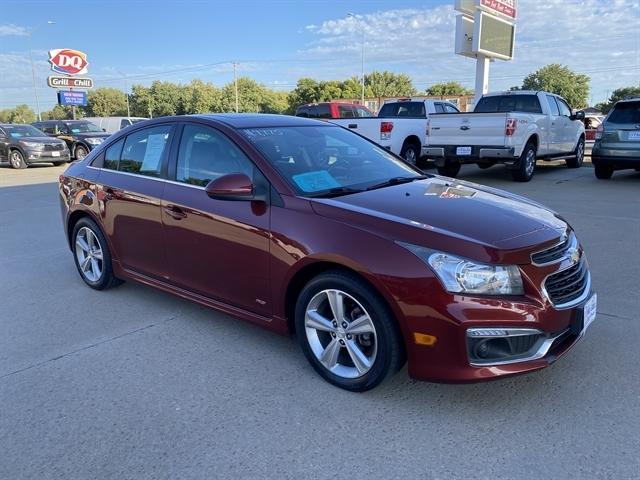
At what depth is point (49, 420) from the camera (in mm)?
2963

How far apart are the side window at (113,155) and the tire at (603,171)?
1105 centimetres

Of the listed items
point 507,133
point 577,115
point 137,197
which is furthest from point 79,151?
point 137,197

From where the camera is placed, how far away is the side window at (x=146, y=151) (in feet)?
14.2

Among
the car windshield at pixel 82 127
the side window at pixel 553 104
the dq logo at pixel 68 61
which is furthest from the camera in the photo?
the dq logo at pixel 68 61

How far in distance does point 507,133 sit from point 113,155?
8.57 meters

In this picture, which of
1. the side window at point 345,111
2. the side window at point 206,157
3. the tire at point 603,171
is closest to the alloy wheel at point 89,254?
the side window at point 206,157

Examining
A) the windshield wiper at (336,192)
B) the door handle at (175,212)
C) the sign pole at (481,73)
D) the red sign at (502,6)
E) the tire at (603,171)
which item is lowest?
the tire at (603,171)

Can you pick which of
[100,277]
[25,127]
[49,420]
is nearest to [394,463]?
[49,420]

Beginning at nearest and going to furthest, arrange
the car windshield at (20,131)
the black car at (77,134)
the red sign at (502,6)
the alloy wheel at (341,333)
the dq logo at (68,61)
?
1. the alloy wheel at (341,333)
2. the red sign at (502,6)
3. the car windshield at (20,131)
4. the black car at (77,134)
5. the dq logo at (68,61)

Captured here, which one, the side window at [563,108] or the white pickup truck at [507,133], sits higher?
the side window at [563,108]

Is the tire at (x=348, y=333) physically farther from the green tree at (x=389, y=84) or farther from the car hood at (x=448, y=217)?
the green tree at (x=389, y=84)

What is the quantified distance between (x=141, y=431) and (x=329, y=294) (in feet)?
4.14

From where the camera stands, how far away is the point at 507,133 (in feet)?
36.4

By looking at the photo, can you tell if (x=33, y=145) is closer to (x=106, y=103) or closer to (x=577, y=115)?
(x=577, y=115)
